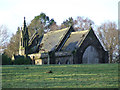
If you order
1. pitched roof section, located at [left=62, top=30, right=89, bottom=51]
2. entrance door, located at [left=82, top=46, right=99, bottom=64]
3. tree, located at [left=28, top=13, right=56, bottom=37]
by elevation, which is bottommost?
entrance door, located at [left=82, top=46, right=99, bottom=64]

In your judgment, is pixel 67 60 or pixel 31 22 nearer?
pixel 67 60

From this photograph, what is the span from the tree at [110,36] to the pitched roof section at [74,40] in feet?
62.5

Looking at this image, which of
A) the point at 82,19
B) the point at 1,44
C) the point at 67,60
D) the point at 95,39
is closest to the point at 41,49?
the point at 67,60

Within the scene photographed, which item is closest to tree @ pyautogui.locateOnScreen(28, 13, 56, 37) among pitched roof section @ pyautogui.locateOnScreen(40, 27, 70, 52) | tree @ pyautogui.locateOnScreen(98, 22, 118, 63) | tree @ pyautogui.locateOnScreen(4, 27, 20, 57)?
tree @ pyautogui.locateOnScreen(4, 27, 20, 57)

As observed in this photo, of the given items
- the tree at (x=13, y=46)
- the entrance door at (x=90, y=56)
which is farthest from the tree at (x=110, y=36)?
the tree at (x=13, y=46)

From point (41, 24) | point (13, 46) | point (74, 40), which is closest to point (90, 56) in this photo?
point (74, 40)

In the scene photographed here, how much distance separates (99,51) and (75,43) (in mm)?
4756

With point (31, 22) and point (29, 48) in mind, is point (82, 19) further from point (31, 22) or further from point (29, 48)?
point (29, 48)

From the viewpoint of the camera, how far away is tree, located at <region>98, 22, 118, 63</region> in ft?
193

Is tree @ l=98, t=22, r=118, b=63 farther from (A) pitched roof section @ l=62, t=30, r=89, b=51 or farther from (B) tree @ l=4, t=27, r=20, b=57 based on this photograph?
(B) tree @ l=4, t=27, r=20, b=57

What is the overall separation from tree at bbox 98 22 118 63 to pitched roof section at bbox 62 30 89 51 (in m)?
19.0

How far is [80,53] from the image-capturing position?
39000 millimetres

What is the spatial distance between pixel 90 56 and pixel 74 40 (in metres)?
3.73

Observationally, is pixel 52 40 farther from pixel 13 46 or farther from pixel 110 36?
pixel 13 46
